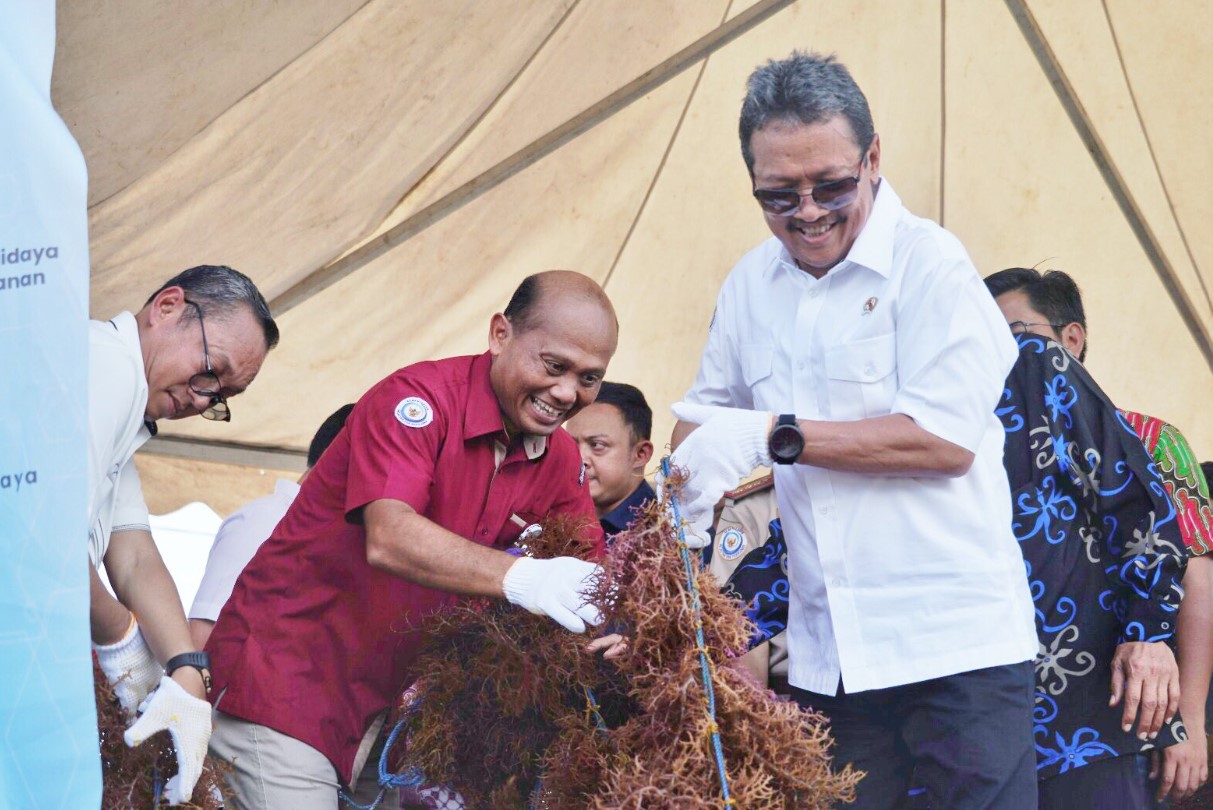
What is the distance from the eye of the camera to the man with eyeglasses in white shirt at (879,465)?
7.47ft

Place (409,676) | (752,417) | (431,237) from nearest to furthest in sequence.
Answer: (752,417), (409,676), (431,237)

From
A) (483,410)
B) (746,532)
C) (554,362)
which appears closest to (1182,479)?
(746,532)

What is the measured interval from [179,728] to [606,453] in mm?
1788

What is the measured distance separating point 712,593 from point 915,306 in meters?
0.76

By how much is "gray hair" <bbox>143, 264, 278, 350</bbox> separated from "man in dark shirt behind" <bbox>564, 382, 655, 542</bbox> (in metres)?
1.27

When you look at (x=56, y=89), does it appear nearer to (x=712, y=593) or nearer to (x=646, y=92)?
(x=646, y=92)

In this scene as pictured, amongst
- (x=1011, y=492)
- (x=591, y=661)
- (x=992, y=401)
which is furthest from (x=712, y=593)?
(x=1011, y=492)

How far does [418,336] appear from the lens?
4789mm

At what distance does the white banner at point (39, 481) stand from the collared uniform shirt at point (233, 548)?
A: 4.01ft

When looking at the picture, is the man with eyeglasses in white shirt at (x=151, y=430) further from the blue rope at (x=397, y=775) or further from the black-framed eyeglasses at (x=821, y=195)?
the black-framed eyeglasses at (x=821, y=195)

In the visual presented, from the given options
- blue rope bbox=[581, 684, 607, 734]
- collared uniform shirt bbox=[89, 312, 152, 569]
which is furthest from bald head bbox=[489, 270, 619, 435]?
collared uniform shirt bbox=[89, 312, 152, 569]

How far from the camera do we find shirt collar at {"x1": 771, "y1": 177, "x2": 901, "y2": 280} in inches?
95.6

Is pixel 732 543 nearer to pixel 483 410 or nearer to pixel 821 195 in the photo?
pixel 483 410

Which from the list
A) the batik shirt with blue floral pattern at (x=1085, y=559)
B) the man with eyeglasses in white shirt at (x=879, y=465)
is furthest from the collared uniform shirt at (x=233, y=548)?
the batik shirt with blue floral pattern at (x=1085, y=559)
